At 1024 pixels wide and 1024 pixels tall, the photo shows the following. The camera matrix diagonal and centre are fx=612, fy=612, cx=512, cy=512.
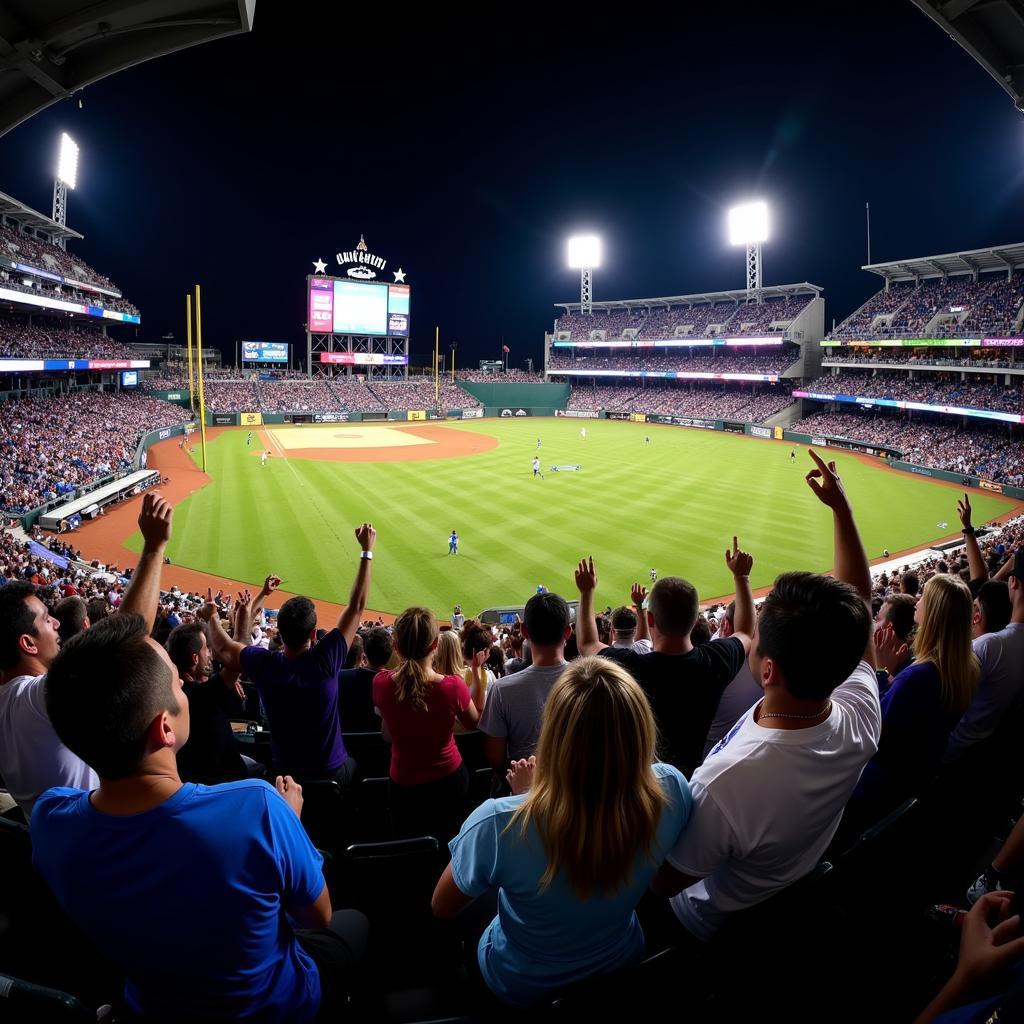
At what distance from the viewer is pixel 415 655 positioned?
4742 mm

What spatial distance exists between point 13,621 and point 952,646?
599cm

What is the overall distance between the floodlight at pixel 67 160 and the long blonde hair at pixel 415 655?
220ft

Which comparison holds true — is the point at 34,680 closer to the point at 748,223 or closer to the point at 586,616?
the point at 586,616

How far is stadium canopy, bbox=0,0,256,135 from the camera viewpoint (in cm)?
582

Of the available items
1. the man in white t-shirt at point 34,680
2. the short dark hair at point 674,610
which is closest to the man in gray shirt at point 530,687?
the short dark hair at point 674,610

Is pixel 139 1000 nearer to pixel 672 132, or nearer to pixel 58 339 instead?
pixel 58 339

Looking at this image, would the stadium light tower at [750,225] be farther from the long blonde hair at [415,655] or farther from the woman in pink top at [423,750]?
the woman in pink top at [423,750]

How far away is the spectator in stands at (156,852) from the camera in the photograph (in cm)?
200

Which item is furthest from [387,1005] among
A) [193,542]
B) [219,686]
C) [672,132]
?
[672,132]

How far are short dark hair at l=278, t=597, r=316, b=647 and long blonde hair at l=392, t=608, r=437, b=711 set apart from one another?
70cm

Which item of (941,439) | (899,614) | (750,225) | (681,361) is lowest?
(899,614)

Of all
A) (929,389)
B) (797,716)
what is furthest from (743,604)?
(929,389)

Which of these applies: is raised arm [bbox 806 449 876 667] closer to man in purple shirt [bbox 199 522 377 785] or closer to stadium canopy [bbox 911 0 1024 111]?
man in purple shirt [bbox 199 522 377 785]

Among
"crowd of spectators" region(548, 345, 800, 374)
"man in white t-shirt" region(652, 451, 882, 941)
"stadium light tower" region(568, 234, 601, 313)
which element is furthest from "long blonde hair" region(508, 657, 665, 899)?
"stadium light tower" region(568, 234, 601, 313)
